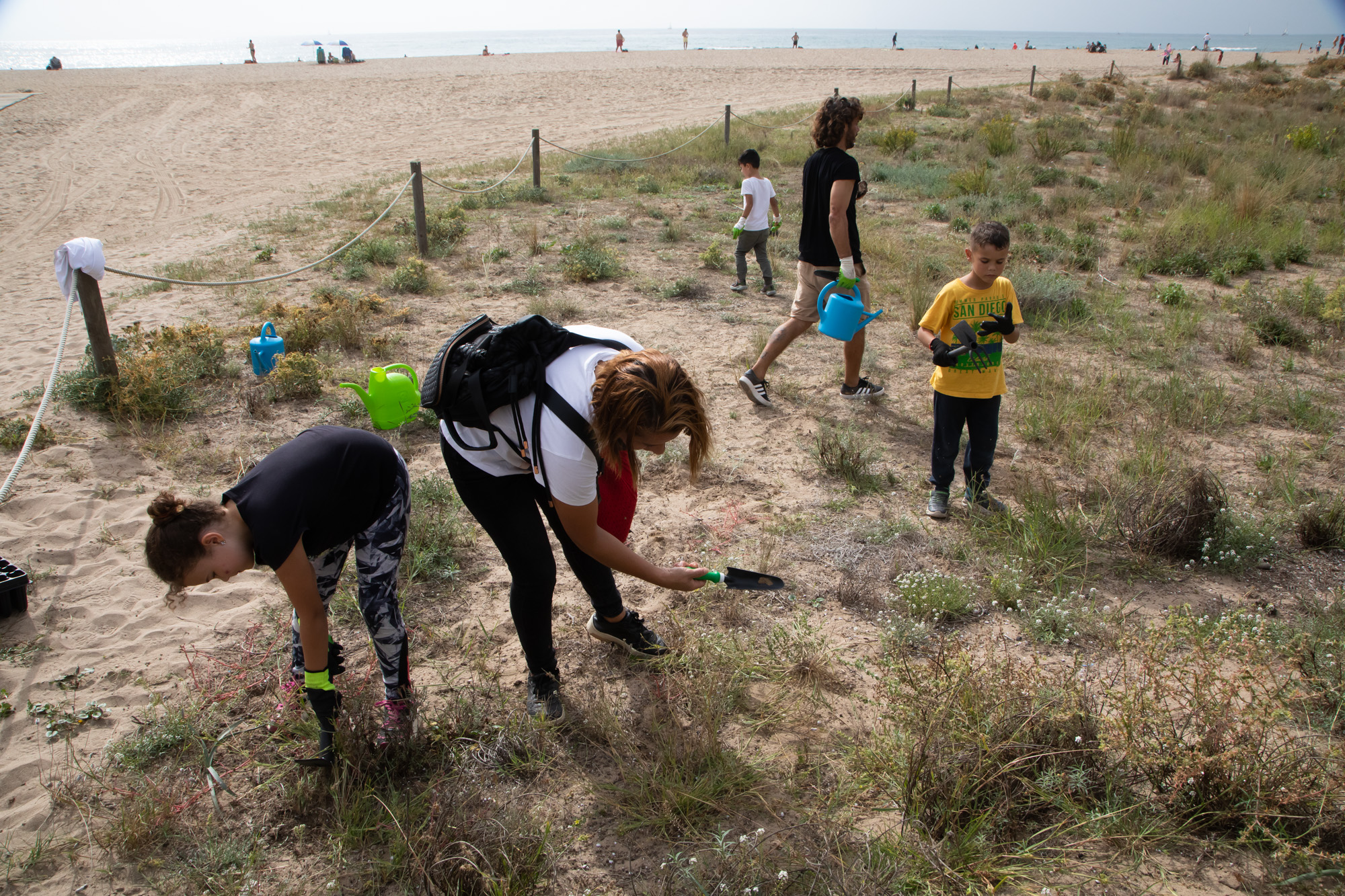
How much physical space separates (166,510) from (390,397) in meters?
1.96

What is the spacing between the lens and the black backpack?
2199 millimetres

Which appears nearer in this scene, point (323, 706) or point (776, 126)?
point (323, 706)

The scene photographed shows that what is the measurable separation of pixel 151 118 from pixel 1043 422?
25321 millimetres

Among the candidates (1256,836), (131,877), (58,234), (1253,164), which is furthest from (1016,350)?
(58,234)

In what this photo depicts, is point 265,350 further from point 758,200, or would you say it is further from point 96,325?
point 758,200

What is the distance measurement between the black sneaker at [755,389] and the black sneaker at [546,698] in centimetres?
311

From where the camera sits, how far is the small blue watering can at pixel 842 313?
5.02 metres

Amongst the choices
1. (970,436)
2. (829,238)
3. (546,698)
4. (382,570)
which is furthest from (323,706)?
(829,238)

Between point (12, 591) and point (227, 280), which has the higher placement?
point (227, 280)

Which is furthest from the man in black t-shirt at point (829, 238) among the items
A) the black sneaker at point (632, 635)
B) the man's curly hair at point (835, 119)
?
the black sneaker at point (632, 635)

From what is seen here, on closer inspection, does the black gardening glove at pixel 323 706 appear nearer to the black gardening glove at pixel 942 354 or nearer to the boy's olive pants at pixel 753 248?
the black gardening glove at pixel 942 354

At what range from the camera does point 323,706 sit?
2.45 metres

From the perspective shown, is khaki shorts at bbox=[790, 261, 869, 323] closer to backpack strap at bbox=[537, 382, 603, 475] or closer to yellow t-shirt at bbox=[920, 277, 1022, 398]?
yellow t-shirt at bbox=[920, 277, 1022, 398]

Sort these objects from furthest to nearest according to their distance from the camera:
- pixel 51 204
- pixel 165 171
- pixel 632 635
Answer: pixel 165 171
pixel 51 204
pixel 632 635
